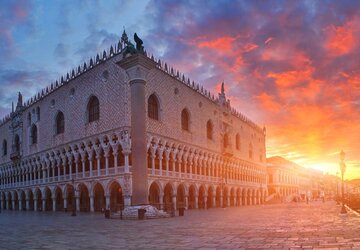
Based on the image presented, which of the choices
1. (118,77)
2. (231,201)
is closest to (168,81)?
(118,77)

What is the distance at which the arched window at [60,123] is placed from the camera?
44.1m

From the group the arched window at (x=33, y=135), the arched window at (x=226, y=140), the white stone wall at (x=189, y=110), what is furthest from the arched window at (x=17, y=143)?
the arched window at (x=226, y=140)

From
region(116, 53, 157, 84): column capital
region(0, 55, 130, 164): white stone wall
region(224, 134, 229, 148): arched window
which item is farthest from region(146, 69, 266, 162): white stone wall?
region(116, 53, 157, 84): column capital

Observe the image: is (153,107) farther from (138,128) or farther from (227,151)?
(227,151)

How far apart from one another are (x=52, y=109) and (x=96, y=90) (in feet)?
32.2

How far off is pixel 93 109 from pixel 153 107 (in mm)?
6128

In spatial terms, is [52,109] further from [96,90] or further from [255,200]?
[255,200]

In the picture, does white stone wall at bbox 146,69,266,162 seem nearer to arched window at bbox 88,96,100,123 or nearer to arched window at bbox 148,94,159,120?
arched window at bbox 148,94,159,120

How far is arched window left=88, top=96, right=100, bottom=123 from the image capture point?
3893cm

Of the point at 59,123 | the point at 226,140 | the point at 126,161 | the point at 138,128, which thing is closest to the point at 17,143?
the point at 59,123

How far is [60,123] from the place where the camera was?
4472cm

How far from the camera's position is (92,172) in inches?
1495

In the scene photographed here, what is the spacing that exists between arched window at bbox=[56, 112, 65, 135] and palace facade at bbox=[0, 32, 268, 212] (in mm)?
115

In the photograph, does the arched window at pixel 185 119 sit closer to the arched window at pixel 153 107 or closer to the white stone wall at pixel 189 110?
the white stone wall at pixel 189 110
